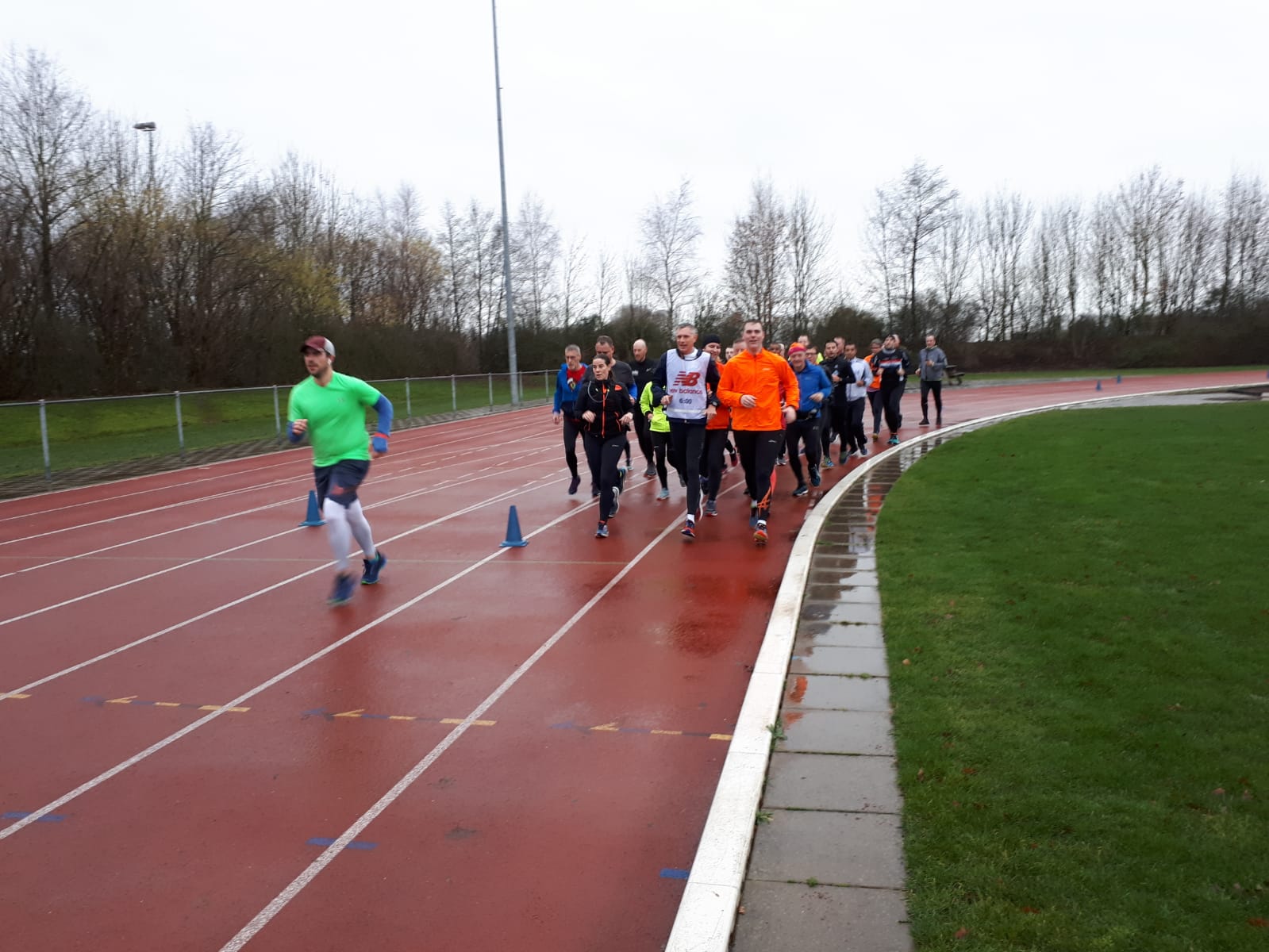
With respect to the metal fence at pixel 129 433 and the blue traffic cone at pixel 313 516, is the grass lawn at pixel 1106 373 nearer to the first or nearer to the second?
the metal fence at pixel 129 433

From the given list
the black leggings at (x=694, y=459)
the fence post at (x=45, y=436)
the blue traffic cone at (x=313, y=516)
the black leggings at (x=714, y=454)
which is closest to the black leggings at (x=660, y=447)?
the black leggings at (x=714, y=454)

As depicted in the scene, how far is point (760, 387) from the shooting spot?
9.58 m

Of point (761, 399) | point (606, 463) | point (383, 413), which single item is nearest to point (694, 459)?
point (761, 399)

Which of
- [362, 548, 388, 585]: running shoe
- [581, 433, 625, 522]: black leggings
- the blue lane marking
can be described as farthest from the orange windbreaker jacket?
the blue lane marking

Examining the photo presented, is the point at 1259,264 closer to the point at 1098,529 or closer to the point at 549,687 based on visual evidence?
the point at 1098,529

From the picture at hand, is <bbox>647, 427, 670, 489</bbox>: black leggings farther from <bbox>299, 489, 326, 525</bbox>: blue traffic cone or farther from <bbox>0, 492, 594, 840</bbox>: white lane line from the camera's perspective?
<bbox>299, 489, 326, 525</bbox>: blue traffic cone

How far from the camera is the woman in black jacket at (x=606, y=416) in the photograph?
10500mm

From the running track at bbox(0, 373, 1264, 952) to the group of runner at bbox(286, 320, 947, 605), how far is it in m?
0.59

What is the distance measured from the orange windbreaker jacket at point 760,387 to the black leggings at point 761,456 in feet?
0.31

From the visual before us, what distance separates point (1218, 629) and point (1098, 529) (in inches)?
121

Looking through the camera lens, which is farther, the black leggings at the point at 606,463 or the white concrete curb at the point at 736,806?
the black leggings at the point at 606,463

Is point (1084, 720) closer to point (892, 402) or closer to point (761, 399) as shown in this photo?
point (761, 399)

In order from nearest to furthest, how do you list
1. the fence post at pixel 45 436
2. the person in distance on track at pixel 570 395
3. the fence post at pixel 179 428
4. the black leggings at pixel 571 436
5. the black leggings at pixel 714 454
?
the black leggings at pixel 714 454 → the person in distance on track at pixel 570 395 → the black leggings at pixel 571 436 → the fence post at pixel 45 436 → the fence post at pixel 179 428

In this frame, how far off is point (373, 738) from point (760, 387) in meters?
5.69
